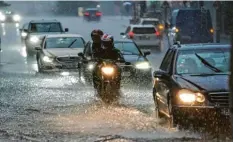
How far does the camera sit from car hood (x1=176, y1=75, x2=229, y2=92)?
36.6 feet

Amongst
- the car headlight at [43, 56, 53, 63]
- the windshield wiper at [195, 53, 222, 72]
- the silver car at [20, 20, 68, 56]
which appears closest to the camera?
the windshield wiper at [195, 53, 222, 72]

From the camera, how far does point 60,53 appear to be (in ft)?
81.8

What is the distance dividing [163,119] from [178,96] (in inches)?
69.4

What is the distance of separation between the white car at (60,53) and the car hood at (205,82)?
12.4 m

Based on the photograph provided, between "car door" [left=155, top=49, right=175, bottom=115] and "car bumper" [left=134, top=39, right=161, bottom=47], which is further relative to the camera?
"car bumper" [left=134, top=39, right=161, bottom=47]

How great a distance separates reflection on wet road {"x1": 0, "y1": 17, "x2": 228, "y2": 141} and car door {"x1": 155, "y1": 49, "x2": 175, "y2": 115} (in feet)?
1.20

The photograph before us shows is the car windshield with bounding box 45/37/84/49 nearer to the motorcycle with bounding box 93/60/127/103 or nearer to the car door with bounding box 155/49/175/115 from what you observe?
the motorcycle with bounding box 93/60/127/103

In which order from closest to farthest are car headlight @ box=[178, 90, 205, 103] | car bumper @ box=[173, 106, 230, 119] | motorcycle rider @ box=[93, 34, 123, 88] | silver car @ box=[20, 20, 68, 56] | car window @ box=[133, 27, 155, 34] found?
car bumper @ box=[173, 106, 230, 119] < car headlight @ box=[178, 90, 205, 103] < motorcycle rider @ box=[93, 34, 123, 88] < silver car @ box=[20, 20, 68, 56] < car window @ box=[133, 27, 155, 34]

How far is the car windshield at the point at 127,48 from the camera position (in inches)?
884

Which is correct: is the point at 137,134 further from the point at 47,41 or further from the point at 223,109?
the point at 47,41

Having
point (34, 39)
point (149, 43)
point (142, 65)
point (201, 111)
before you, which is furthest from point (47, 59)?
point (149, 43)

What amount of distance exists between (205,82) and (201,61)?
1.22m

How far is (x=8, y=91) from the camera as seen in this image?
18.9 meters

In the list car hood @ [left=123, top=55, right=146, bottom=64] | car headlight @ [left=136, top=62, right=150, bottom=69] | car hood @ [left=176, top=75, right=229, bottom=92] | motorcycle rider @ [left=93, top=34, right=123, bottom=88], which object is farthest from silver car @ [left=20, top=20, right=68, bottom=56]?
car hood @ [left=176, top=75, right=229, bottom=92]
